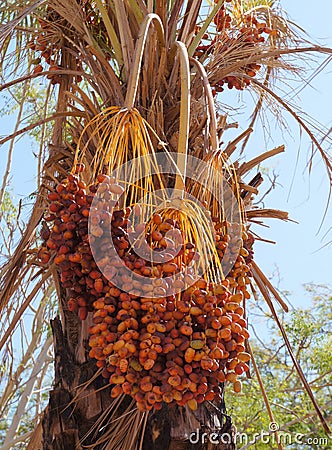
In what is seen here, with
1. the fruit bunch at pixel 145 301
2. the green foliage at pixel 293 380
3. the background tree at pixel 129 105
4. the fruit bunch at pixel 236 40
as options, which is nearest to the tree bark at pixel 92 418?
the background tree at pixel 129 105

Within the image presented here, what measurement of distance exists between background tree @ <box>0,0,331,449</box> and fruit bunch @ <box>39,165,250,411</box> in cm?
16

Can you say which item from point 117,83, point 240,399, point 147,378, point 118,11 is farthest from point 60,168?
point 240,399

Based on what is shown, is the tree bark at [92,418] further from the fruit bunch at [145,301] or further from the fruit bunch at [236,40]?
the fruit bunch at [236,40]

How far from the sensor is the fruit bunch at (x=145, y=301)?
1.06 metres

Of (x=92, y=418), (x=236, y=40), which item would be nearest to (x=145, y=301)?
(x=92, y=418)

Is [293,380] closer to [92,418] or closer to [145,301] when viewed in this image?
[92,418]

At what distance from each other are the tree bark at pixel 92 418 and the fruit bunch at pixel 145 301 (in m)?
0.20

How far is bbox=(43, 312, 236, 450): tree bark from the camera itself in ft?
4.29

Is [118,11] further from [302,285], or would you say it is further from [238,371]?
[302,285]

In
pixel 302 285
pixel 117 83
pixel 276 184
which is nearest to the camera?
pixel 117 83

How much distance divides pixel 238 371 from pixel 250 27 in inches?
42.0

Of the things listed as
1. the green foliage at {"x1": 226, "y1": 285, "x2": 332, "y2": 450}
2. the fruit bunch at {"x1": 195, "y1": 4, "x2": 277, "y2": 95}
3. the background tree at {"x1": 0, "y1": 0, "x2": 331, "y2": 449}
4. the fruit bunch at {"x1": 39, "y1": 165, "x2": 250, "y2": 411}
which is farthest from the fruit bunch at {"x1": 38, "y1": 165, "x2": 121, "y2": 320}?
the green foliage at {"x1": 226, "y1": 285, "x2": 332, "y2": 450}

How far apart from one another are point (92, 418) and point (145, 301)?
1.24 feet

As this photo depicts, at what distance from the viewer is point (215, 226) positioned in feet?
4.30
